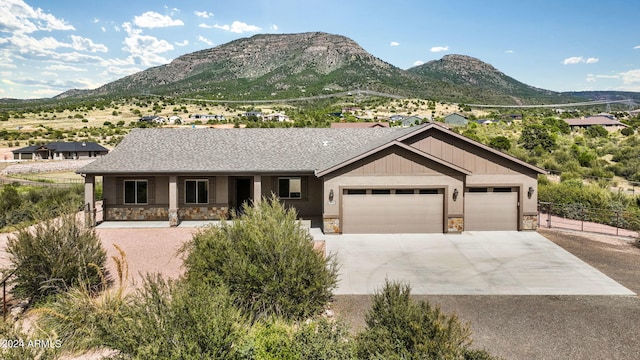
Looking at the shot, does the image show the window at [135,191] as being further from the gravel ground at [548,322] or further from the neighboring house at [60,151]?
the neighboring house at [60,151]

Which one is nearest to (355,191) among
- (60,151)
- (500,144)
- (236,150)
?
(236,150)

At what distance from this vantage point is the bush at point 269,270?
354 inches

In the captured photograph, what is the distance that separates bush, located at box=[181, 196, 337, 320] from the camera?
9.00 meters

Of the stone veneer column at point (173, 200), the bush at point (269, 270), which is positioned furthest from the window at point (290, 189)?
the bush at point (269, 270)

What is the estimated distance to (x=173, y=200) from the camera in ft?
64.6

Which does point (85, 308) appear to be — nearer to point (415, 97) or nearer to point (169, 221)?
point (169, 221)

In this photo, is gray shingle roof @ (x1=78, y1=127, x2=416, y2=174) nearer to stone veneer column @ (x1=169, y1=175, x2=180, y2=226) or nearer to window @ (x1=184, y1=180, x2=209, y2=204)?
stone veneer column @ (x1=169, y1=175, x2=180, y2=226)

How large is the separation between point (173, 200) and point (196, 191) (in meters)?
1.35

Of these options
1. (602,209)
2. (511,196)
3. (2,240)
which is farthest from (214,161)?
(602,209)

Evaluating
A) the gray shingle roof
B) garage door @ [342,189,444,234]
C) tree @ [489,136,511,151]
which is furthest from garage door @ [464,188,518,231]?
tree @ [489,136,511,151]

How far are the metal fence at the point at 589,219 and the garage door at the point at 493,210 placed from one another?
2.09 metres

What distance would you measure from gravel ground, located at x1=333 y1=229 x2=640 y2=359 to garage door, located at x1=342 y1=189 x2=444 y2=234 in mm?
7074

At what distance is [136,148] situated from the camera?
21672mm

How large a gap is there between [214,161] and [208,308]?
583 inches
